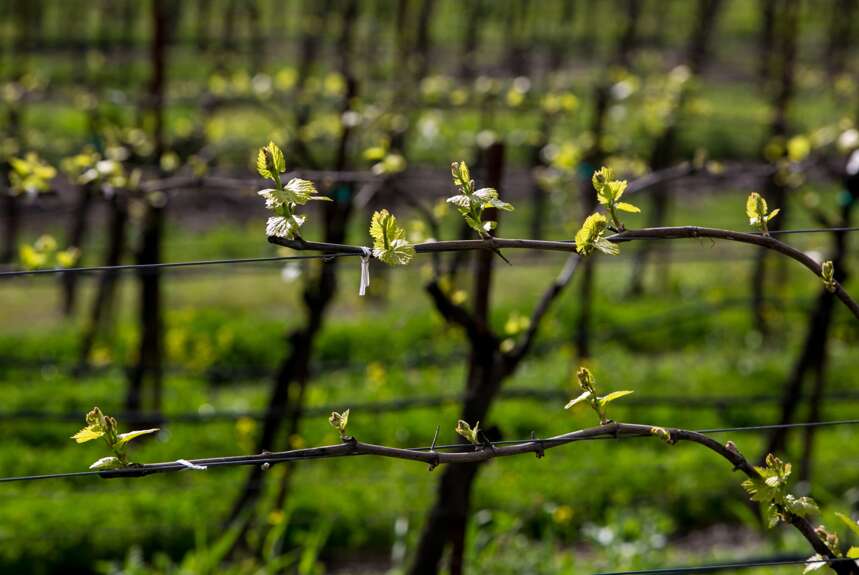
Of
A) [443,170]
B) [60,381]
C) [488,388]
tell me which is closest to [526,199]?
[443,170]

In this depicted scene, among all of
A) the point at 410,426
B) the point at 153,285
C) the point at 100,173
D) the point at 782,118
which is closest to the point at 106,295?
the point at 153,285

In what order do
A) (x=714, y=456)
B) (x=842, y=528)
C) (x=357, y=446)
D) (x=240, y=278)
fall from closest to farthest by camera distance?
(x=357, y=446), (x=842, y=528), (x=714, y=456), (x=240, y=278)

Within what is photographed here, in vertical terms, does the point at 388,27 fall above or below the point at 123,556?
above

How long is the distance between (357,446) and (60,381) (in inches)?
211

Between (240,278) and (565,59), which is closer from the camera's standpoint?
(240,278)

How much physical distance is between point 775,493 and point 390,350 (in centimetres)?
553

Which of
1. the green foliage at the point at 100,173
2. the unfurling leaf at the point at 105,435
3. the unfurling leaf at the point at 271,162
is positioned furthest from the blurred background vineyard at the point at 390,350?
Answer: the unfurling leaf at the point at 271,162

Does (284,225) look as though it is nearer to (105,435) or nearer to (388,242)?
(388,242)

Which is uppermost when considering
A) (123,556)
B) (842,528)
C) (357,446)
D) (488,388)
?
(357,446)

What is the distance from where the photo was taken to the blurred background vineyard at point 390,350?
14.6 feet

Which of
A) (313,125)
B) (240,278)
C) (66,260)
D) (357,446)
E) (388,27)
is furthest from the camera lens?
(388,27)

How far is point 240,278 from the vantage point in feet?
32.3

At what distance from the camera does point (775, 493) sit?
187cm

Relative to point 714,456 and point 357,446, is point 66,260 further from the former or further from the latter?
point 714,456
